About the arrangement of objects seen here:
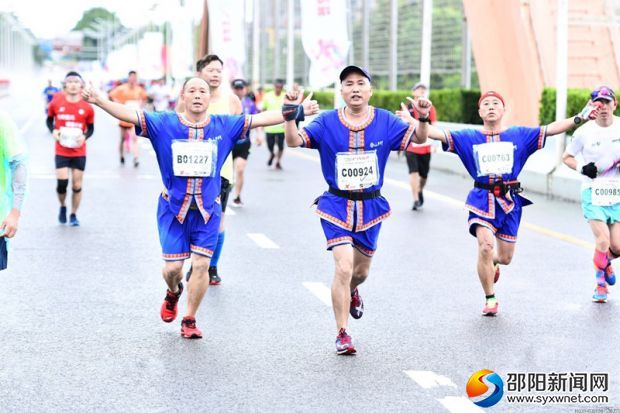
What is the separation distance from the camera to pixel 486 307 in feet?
29.0

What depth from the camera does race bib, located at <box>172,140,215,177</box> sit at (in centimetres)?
784

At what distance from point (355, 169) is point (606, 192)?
2892mm

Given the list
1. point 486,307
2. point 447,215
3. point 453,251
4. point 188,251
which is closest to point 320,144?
point 188,251

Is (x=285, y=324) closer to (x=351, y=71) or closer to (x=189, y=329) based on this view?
(x=189, y=329)

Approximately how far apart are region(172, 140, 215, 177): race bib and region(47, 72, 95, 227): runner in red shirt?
641 centimetres

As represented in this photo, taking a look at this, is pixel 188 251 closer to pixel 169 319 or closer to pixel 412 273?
pixel 169 319

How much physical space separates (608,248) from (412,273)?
1908mm

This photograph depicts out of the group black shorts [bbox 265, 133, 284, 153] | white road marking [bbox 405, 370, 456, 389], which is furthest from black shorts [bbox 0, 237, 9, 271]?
black shorts [bbox 265, 133, 284, 153]

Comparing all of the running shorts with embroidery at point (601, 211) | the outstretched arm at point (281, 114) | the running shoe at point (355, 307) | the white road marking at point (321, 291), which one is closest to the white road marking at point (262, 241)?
the white road marking at point (321, 291)

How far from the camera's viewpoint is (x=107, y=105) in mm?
7609

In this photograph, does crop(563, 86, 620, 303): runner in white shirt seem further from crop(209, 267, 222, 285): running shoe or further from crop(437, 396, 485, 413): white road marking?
crop(437, 396, 485, 413): white road marking

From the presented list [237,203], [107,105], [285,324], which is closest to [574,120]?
[285,324]

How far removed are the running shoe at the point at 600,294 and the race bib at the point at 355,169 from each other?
107 inches

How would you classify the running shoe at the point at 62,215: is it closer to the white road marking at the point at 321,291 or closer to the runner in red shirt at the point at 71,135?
the runner in red shirt at the point at 71,135
